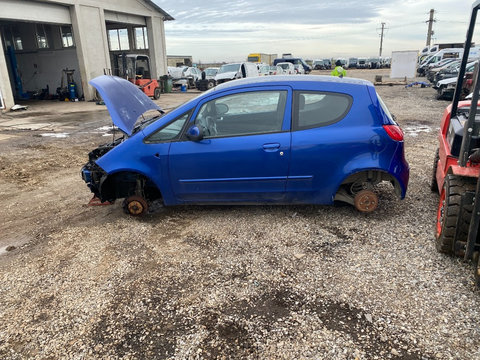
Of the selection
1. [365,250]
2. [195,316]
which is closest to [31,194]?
[195,316]

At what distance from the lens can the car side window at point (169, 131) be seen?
4117mm

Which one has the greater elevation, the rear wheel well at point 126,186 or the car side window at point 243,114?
the car side window at point 243,114

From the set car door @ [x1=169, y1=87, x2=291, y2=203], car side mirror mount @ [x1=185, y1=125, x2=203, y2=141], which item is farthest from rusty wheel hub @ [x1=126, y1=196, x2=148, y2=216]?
car side mirror mount @ [x1=185, y1=125, x2=203, y2=141]

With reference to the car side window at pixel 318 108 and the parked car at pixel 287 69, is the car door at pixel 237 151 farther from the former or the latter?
the parked car at pixel 287 69

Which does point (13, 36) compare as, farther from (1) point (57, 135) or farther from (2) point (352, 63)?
(2) point (352, 63)

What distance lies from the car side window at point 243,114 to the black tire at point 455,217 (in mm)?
1862

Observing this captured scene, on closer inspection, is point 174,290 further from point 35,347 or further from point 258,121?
point 258,121

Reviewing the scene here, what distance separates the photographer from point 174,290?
3045 millimetres

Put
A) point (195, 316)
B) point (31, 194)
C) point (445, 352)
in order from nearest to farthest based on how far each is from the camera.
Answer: point (445, 352) < point (195, 316) < point (31, 194)

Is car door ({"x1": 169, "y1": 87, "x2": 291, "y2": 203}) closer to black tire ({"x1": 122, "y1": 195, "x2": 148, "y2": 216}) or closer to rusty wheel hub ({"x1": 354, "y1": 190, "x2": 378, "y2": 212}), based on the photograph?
black tire ({"x1": 122, "y1": 195, "x2": 148, "y2": 216})

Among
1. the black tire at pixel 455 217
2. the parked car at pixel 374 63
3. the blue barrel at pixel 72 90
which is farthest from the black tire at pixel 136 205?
the parked car at pixel 374 63

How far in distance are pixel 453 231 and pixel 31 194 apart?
5.97 meters

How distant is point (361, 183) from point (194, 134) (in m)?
2.13

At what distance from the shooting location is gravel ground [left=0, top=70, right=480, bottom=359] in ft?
8.03
